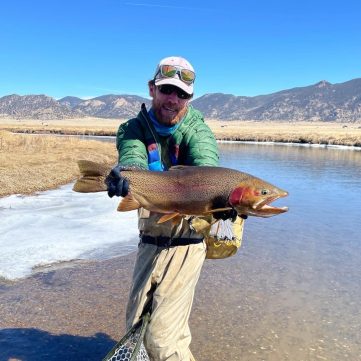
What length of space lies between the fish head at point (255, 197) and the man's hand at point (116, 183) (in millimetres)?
751

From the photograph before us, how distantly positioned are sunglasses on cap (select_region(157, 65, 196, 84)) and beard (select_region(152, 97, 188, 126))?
210mm

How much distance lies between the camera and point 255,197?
3133mm

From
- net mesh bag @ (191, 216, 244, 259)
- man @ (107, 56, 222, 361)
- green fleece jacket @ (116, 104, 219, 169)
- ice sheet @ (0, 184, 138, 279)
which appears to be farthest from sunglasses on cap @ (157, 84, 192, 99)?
ice sheet @ (0, 184, 138, 279)

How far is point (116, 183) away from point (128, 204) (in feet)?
0.62

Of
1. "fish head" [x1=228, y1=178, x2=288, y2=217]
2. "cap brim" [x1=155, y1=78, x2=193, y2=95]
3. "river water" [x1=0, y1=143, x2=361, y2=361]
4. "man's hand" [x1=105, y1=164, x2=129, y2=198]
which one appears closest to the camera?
"fish head" [x1=228, y1=178, x2=288, y2=217]

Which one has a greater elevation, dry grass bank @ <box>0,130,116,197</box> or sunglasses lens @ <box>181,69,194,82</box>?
sunglasses lens @ <box>181,69,194,82</box>

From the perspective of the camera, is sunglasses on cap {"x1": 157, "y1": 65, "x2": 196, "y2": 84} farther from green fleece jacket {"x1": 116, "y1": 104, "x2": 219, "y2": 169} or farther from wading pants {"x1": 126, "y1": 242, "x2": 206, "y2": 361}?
wading pants {"x1": 126, "y1": 242, "x2": 206, "y2": 361}

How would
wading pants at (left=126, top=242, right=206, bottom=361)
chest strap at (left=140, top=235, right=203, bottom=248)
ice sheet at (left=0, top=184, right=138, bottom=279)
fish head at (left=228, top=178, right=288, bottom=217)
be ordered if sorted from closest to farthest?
fish head at (left=228, top=178, right=288, bottom=217) < wading pants at (left=126, top=242, right=206, bottom=361) < chest strap at (left=140, top=235, right=203, bottom=248) < ice sheet at (left=0, top=184, right=138, bottom=279)

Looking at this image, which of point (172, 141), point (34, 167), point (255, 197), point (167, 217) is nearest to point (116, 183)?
point (167, 217)

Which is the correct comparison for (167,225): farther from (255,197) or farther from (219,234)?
(255,197)

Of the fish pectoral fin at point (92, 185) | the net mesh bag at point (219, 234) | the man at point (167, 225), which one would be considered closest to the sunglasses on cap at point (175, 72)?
the man at point (167, 225)

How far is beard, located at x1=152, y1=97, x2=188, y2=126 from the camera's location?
3.78 meters

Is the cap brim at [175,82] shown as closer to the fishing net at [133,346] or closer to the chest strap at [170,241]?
the chest strap at [170,241]

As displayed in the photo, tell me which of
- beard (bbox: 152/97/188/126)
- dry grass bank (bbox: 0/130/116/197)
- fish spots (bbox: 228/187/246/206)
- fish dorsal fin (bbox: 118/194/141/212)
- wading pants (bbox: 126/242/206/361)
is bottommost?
dry grass bank (bbox: 0/130/116/197)
